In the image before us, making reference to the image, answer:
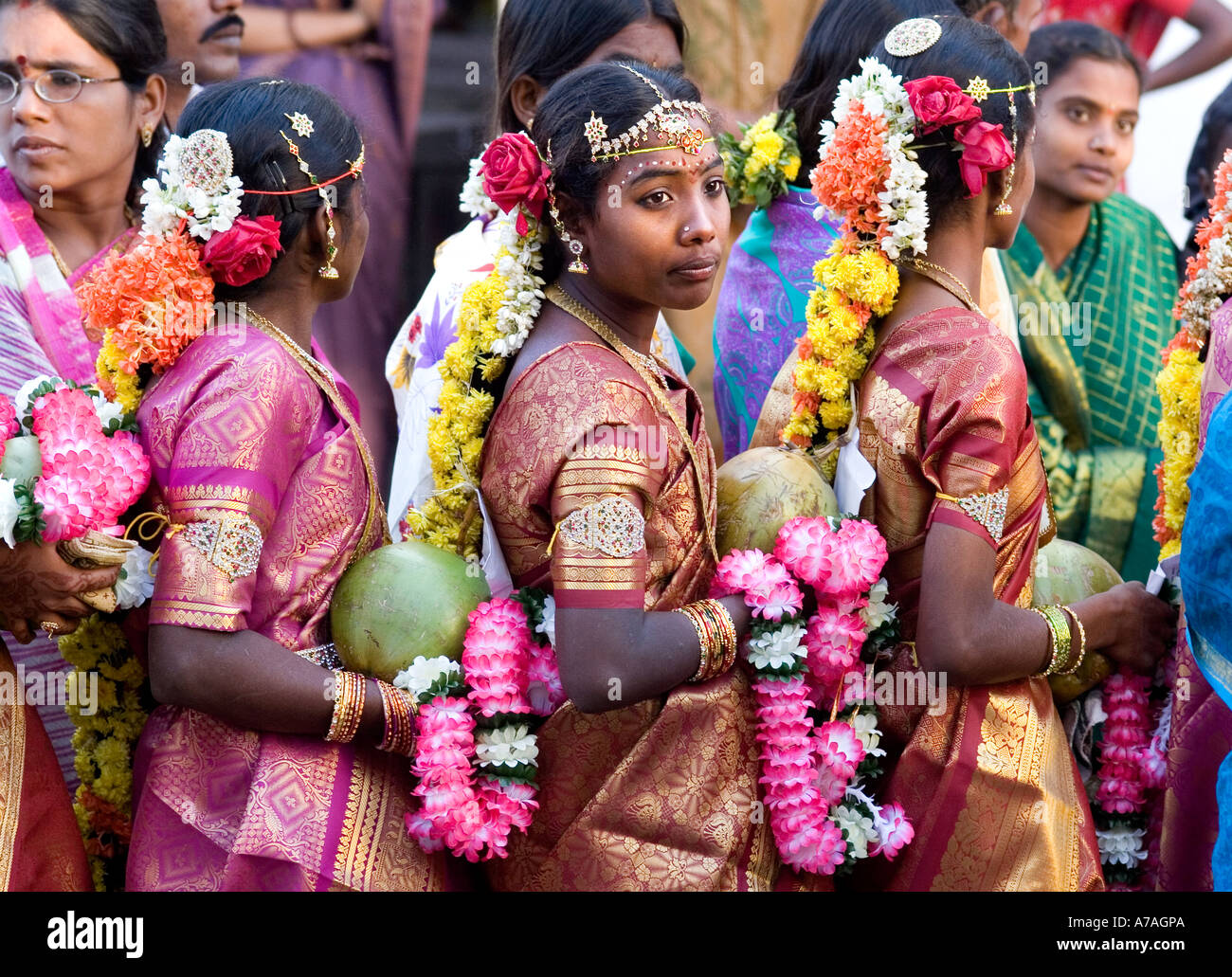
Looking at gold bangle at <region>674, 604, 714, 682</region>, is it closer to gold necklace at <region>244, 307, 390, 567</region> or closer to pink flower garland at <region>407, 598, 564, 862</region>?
pink flower garland at <region>407, 598, 564, 862</region>

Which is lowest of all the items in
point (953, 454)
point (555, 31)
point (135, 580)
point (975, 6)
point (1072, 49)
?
point (135, 580)

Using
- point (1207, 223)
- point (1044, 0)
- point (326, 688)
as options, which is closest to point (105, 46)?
point (326, 688)

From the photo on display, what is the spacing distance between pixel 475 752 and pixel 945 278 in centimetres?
155

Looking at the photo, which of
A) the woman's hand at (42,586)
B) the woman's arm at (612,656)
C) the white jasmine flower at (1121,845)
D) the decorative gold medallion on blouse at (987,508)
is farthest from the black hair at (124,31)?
the white jasmine flower at (1121,845)

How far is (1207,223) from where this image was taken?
385cm

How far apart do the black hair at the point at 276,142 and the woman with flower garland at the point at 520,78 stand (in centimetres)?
105

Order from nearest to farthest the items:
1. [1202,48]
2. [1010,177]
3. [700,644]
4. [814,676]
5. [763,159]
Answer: [700,644] → [814,676] → [1010,177] → [763,159] → [1202,48]

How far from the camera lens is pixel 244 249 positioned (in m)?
3.19

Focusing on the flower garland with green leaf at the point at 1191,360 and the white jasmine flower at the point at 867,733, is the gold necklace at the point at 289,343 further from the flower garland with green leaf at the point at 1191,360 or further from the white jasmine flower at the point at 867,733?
the flower garland with green leaf at the point at 1191,360

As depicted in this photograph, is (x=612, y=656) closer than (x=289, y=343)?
Yes

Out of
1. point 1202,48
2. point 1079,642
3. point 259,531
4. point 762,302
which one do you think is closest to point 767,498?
point 1079,642

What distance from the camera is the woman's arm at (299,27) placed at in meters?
6.12

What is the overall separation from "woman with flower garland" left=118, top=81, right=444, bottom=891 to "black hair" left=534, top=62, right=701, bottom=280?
499 millimetres

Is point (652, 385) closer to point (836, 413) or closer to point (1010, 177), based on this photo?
point (836, 413)
